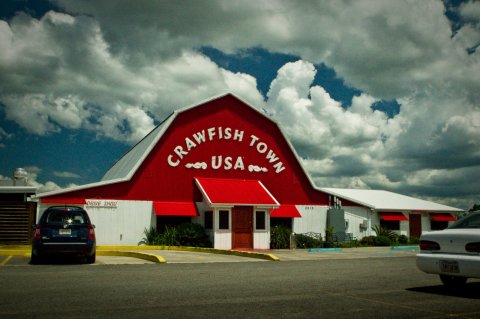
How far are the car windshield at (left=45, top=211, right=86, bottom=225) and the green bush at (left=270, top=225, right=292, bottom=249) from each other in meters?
13.8

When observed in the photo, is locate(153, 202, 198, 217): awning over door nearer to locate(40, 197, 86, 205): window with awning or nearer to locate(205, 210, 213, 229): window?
locate(205, 210, 213, 229): window

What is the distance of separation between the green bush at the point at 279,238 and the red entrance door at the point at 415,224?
1373 centimetres

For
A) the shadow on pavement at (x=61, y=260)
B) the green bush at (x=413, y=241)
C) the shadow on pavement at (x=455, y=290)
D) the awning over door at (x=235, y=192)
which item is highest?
the awning over door at (x=235, y=192)

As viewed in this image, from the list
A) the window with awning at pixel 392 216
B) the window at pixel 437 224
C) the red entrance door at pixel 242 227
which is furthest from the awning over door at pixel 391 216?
the red entrance door at pixel 242 227

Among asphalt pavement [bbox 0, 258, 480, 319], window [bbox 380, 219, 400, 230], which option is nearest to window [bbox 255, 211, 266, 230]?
window [bbox 380, 219, 400, 230]

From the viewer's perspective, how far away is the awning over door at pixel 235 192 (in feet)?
78.9

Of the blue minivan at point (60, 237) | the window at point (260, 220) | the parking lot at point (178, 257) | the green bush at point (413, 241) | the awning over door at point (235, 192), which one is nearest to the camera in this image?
the blue minivan at point (60, 237)

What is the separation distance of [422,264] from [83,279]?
21.7 feet

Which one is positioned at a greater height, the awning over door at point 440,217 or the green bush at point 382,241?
the awning over door at point 440,217

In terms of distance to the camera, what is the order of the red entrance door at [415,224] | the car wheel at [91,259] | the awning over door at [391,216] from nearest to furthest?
the car wheel at [91,259] → the awning over door at [391,216] → the red entrance door at [415,224]

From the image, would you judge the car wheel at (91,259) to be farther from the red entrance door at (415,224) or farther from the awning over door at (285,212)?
the red entrance door at (415,224)

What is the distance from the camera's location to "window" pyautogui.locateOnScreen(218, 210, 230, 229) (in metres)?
24.4

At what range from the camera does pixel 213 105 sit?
27062 millimetres

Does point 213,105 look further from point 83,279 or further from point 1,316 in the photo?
point 1,316
